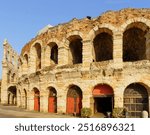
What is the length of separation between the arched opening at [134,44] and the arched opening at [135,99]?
15.1 ft

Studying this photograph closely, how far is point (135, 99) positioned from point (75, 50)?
820cm

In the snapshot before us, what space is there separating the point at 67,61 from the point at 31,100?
601 centimetres

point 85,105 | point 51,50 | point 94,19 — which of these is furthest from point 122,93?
point 51,50

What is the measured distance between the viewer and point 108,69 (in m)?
18.8

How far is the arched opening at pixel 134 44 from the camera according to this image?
2202cm

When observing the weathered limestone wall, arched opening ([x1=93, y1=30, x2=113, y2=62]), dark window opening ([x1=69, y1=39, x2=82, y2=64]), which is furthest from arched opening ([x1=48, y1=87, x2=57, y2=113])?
the weathered limestone wall

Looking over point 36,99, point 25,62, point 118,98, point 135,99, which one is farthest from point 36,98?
point 135,99

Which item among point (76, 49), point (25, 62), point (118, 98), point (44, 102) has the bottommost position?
point (44, 102)

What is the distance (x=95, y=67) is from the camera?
19.6 m

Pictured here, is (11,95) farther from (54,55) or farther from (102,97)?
(102,97)

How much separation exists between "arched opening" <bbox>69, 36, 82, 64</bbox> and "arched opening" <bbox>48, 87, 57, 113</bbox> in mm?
3199

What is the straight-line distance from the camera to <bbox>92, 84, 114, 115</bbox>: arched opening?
18.9m

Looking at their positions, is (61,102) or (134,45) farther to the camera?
(134,45)

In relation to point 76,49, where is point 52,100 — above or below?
below
